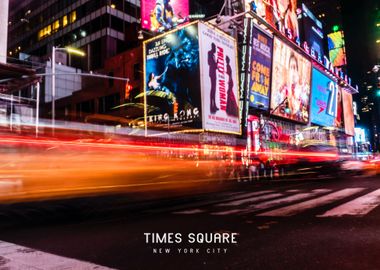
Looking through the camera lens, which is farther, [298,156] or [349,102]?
[349,102]

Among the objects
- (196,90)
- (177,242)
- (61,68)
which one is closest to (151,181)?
(177,242)

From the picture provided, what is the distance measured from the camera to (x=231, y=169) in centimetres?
2342

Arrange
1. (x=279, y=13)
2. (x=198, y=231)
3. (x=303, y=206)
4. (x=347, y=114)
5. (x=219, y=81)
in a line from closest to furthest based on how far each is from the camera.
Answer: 1. (x=198, y=231)
2. (x=303, y=206)
3. (x=219, y=81)
4. (x=279, y=13)
5. (x=347, y=114)

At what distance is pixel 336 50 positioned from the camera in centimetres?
7219

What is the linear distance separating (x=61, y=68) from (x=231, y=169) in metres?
36.5

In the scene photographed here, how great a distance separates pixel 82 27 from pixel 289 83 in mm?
35196

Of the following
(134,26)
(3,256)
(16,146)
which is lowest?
(3,256)

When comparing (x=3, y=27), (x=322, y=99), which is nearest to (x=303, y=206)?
(x=3, y=27)

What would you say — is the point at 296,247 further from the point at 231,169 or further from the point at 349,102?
the point at 349,102

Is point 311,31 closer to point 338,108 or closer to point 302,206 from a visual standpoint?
point 338,108

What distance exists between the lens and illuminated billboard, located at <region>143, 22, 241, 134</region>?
1139 inches

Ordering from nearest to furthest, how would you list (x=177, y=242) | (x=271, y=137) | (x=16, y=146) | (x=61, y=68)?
(x=177, y=242) < (x=16, y=146) < (x=271, y=137) < (x=61, y=68)

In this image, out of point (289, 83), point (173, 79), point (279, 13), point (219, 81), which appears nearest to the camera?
point (219, 81)

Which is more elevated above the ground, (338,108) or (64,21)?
(64,21)
